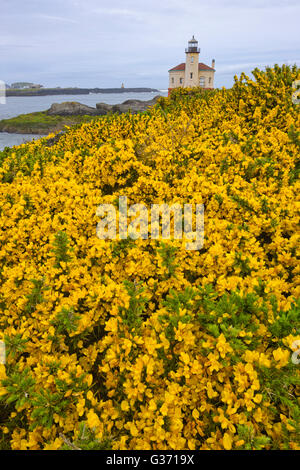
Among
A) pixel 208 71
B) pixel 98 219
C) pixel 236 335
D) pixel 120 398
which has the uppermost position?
pixel 208 71

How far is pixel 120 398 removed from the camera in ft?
7.29

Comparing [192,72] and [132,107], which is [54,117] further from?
[192,72]

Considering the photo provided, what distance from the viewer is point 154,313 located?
2.64 metres

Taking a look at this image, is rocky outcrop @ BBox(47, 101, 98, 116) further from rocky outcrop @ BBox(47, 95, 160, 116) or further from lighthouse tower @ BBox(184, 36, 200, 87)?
lighthouse tower @ BBox(184, 36, 200, 87)

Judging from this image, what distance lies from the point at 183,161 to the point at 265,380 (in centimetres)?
404

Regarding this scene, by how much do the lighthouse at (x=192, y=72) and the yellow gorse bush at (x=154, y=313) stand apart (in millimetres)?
58586

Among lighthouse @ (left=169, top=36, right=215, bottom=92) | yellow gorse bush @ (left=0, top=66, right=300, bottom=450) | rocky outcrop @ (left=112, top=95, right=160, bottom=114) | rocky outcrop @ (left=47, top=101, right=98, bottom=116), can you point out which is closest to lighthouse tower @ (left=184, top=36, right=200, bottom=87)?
lighthouse @ (left=169, top=36, right=215, bottom=92)

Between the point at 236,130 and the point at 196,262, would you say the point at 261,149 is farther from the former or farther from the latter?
the point at 196,262

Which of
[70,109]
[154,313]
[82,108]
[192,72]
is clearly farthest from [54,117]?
[154,313]

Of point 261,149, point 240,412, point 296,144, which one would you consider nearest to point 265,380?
point 240,412

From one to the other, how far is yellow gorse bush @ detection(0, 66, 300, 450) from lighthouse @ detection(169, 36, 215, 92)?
58.6 meters

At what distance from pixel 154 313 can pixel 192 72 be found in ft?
212

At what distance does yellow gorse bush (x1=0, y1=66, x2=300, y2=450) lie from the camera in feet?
6.24

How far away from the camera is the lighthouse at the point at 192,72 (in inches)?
2233
